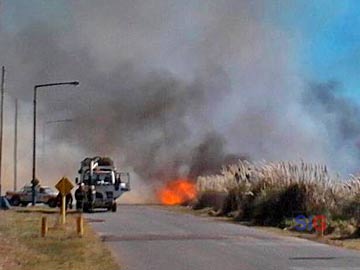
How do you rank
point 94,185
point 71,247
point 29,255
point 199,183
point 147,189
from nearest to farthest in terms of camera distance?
point 29,255, point 71,247, point 94,185, point 199,183, point 147,189

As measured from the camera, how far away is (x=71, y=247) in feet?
78.2

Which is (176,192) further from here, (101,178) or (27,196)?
(101,178)

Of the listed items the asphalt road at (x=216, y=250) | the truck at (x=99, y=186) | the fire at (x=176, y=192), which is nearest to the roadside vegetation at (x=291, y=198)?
the asphalt road at (x=216, y=250)

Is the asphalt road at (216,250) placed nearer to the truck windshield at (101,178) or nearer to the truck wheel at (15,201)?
the truck windshield at (101,178)

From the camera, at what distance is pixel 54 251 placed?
74.5 feet

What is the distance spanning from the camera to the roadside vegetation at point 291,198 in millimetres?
35781

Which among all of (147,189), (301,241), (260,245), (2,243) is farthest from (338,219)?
(147,189)

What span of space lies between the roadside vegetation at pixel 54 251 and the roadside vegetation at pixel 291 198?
965 cm

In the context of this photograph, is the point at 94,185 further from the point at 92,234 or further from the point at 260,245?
the point at 260,245

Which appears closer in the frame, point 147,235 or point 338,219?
point 147,235

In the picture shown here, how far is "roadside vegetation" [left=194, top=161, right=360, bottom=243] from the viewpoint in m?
35.8

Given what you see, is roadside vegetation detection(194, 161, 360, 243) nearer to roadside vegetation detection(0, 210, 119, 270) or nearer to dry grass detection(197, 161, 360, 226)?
dry grass detection(197, 161, 360, 226)

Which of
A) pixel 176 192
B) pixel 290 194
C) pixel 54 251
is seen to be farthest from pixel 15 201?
pixel 54 251

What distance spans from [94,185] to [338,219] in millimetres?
20843
